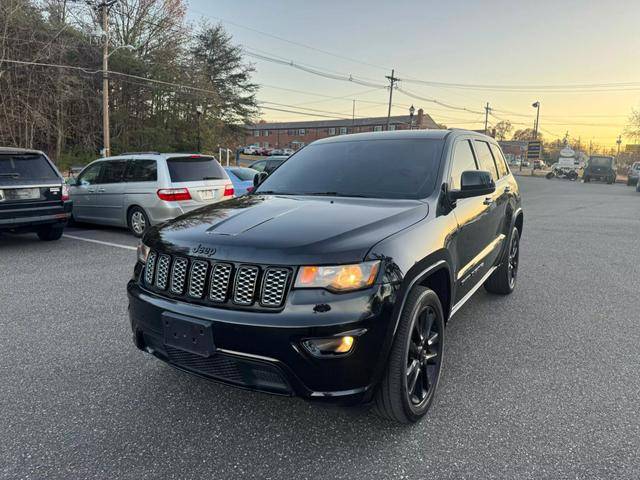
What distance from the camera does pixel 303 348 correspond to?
6.99ft

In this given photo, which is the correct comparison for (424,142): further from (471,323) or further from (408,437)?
(408,437)

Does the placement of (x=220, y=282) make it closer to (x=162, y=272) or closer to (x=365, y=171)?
(x=162, y=272)

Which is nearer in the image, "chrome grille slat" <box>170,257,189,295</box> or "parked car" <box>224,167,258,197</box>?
"chrome grille slat" <box>170,257,189,295</box>

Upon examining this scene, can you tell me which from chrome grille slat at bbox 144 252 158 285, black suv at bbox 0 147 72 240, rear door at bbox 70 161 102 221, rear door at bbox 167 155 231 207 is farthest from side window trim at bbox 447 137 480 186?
rear door at bbox 70 161 102 221

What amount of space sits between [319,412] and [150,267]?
1.34m

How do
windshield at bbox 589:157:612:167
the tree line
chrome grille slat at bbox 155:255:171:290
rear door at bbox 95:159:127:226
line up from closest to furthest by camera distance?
chrome grille slat at bbox 155:255:171:290 < rear door at bbox 95:159:127:226 < the tree line < windshield at bbox 589:157:612:167

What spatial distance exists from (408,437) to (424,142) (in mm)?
2182

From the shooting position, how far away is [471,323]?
4305 millimetres

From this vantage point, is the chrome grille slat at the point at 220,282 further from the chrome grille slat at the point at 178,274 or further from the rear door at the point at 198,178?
the rear door at the point at 198,178

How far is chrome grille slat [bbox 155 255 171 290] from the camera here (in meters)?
2.57

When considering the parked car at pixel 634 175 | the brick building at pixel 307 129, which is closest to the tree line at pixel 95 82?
the parked car at pixel 634 175

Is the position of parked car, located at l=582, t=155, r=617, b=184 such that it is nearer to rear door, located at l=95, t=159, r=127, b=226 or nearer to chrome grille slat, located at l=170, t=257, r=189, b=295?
rear door, located at l=95, t=159, r=127, b=226

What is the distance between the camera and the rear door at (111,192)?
29.2 feet

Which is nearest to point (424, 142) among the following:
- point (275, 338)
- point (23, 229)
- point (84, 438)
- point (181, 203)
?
point (275, 338)
